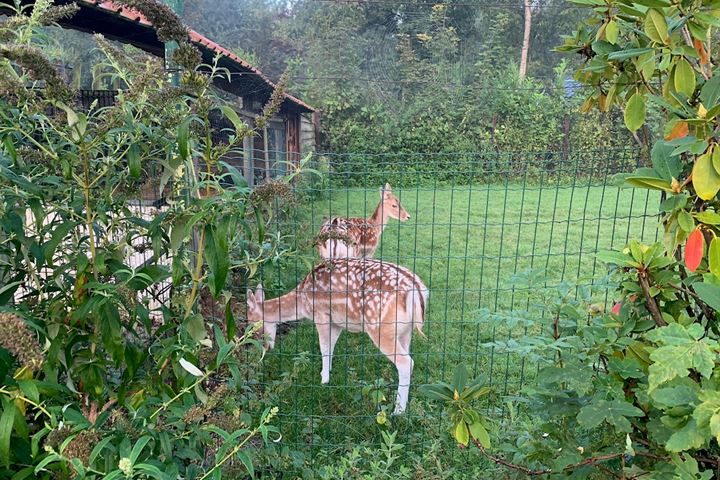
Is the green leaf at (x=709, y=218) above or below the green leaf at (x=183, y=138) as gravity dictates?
below

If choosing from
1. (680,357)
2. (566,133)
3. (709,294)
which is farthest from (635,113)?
(566,133)

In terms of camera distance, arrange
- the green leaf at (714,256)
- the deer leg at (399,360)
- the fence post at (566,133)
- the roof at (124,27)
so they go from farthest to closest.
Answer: the fence post at (566,133) < the roof at (124,27) < the deer leg at (399,360) < the green leaf at (714,256)

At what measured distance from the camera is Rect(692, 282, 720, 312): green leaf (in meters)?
1.17

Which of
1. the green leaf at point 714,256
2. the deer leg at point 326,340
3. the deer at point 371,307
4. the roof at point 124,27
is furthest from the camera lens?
the roof at point 124,27

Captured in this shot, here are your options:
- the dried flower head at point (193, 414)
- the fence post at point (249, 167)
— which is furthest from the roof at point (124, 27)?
the dried flower head at point (193, 414)

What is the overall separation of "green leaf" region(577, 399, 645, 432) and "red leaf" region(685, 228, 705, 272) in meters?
0.33

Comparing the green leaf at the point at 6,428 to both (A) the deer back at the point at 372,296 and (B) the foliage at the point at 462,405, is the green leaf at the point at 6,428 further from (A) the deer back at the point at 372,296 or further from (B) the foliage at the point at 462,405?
(A) the deer back at the point at 372,296

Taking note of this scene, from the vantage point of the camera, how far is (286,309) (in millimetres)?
4531

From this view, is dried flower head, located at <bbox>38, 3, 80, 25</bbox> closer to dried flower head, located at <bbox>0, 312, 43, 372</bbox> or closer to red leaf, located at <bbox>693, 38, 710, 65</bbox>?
dried flower head, located at <bbox>0, 312, 43, 372</bbox>

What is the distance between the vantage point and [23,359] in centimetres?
124

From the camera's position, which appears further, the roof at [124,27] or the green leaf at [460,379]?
the roof at [124,27]

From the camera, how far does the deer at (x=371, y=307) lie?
12.7 feet

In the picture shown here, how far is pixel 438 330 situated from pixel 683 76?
157 inches

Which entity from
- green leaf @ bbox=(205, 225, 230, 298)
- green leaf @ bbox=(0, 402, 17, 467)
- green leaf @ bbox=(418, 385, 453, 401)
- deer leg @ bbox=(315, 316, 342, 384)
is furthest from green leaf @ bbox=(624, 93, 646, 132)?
deer leg @ bbox=(315, 316, 342, 384)
